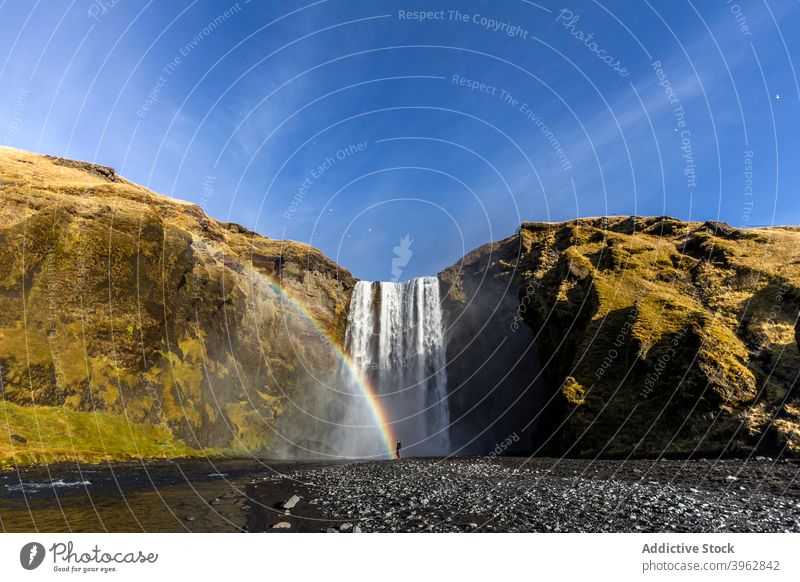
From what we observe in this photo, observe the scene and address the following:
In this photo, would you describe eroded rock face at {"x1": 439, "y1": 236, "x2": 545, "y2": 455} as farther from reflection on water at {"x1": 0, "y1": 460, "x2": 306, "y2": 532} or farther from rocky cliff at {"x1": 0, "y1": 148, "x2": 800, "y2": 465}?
reflection on water at {"x1": 0, "y1": 460, "x2": 306, "y2": 532}

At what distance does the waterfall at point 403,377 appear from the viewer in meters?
63.8

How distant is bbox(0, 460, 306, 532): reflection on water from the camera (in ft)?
50.1

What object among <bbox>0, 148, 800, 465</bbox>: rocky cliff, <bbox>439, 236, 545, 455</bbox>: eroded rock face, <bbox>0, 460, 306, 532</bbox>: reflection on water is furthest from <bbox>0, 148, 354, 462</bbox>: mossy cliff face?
<bbox>439, 236, 545, 455</bbox>: eroded rock face

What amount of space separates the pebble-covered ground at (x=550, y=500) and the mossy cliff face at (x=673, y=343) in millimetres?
5361

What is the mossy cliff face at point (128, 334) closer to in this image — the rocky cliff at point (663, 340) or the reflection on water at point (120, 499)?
the reflection on water at point (120, 499)

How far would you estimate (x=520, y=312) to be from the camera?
190 feet

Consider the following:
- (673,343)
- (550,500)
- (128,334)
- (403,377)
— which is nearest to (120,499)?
(550,500)

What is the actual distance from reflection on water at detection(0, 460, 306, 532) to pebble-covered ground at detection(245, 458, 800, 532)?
1556mm

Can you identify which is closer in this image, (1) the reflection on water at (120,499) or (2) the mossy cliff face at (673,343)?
(1) the reflection on water at (120,499)

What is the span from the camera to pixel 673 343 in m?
Answer: 33.1

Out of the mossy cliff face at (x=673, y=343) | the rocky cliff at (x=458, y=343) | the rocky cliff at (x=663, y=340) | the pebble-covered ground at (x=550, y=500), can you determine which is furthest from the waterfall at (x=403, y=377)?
the pebble-covered ground at (x=550, y=500)

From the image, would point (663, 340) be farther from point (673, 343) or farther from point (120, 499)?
point (120, 499)

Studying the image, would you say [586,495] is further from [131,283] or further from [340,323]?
[340,323]

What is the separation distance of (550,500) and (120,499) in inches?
792
